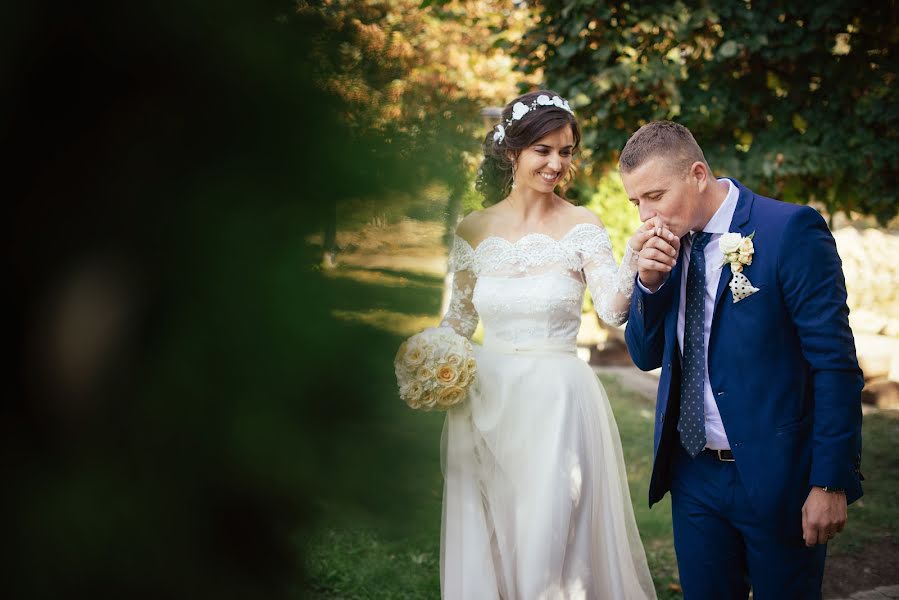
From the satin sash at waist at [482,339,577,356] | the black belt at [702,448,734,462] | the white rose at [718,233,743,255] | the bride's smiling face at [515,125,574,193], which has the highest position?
the bride's smiling face at [515,125,574,193]

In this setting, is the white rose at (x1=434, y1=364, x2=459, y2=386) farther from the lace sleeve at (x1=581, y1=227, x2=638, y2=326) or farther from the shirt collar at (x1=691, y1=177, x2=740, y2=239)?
the shirt collar at (x1=691, y1=177, x2=740, y2=239)

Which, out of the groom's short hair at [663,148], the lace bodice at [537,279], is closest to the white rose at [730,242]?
the groom's short hair at [663,148]

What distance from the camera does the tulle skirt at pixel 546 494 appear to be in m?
3.14

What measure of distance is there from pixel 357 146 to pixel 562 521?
2.89 m

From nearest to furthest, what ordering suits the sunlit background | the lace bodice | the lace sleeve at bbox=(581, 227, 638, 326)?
1. the sunlit background
2. the lace sleeve at bbox=(581, 227, 638, 326)
3. the lace bodice

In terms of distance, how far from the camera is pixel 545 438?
326cm

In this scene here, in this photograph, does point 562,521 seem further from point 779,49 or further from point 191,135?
point 779,49

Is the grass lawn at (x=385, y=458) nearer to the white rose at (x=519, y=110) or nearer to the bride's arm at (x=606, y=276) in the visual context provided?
the bride's arm at (x=606, y=276)

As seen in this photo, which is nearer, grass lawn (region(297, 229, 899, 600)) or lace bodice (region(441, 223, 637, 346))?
grass lawn (region(297, 229, 899, 600))

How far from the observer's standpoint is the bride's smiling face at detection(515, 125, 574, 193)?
3434 millimetres

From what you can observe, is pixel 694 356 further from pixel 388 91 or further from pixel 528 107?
pixel 388 91

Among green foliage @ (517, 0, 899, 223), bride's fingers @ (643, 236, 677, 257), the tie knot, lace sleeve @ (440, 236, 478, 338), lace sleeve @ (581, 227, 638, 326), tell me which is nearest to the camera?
bride's fingers @ (643, 236, 677, 257)

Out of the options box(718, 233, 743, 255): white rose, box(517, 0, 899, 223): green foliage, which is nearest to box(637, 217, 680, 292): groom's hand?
box(718, 233, 743, 255): white rose

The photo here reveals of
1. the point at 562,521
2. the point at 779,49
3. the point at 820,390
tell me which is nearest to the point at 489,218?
the point at 562,521
